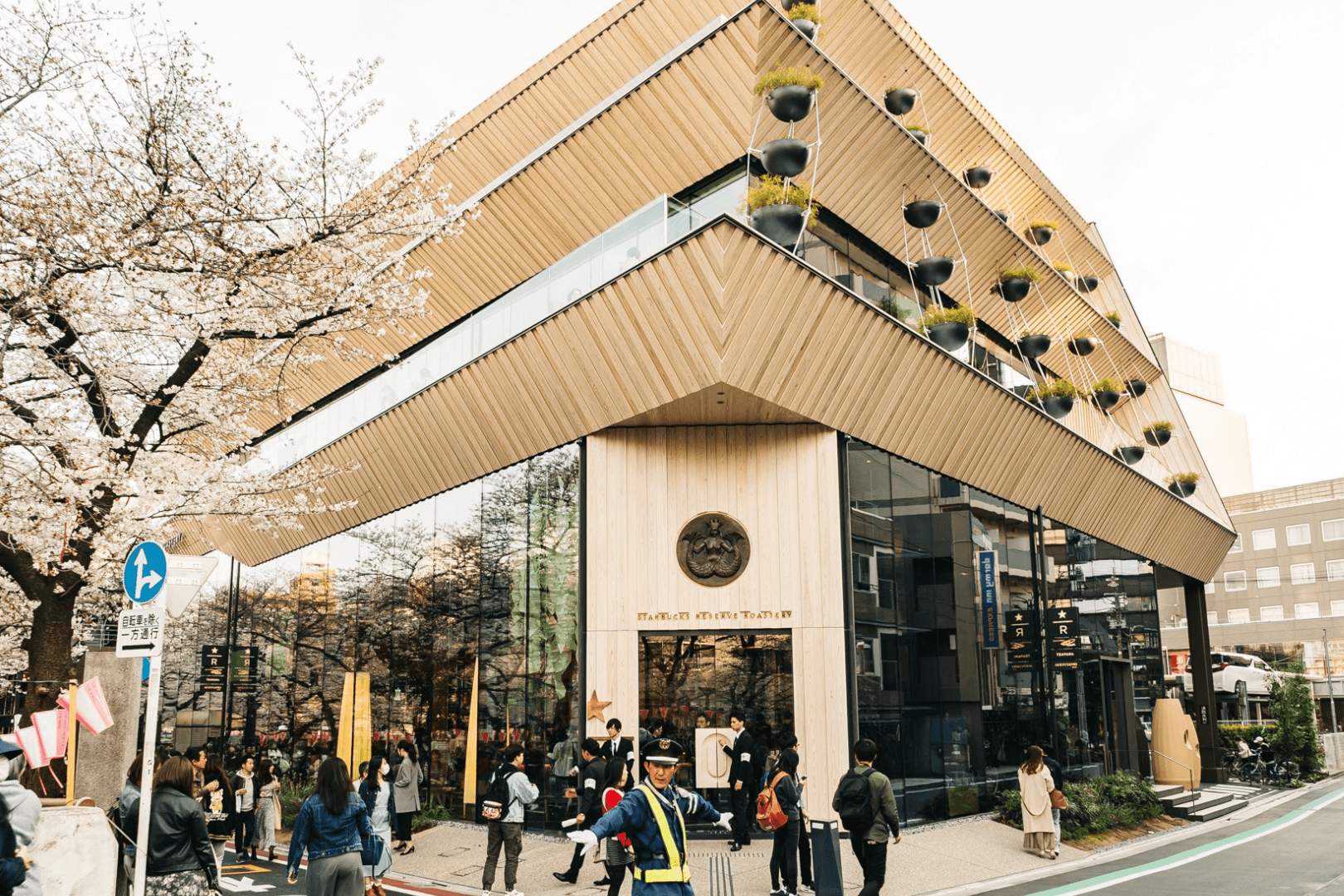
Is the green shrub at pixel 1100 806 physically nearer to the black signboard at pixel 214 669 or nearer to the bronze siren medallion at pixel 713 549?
the bronze siren medallion at pixel 713 549

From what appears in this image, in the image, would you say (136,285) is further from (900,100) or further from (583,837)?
(900,100)

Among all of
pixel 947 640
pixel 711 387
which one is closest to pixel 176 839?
pixel 711 387

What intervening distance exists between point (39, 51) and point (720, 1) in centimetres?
958

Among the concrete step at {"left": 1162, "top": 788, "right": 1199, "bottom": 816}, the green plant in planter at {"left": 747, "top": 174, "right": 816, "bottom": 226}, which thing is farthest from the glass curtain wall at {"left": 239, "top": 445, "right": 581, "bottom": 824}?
the concrete step at {"left": 1162, "top": 788, "right": 1199, "bottom": 816}

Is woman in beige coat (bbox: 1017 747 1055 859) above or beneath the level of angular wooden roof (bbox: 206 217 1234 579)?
beneath

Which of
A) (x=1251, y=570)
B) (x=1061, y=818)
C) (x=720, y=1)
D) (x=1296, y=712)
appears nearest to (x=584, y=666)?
(x=1061, y=818)

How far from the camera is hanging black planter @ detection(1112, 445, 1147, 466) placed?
953 inches

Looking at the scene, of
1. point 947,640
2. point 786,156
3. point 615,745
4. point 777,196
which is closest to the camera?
point 615,745

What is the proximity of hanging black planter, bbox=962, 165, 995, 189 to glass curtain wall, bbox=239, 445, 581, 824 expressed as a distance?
1144 centimetres

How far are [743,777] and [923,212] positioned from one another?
1049 centimetres

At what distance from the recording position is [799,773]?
13.8 meters

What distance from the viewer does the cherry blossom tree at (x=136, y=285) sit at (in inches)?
425

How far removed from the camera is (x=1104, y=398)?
24484 mm

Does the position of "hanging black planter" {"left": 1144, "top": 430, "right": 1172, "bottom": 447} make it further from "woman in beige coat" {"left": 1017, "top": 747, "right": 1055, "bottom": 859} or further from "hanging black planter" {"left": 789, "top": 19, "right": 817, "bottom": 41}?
"hanging black planter" {"left": 789, "top": 19, "right": 817, "bottom": 41}
